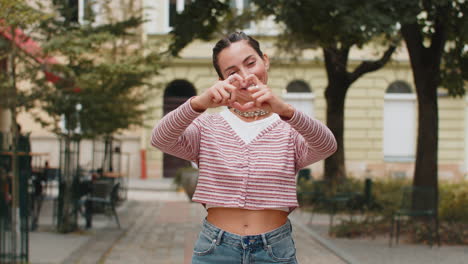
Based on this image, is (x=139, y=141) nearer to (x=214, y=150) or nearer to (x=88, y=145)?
(x=88, y=145)

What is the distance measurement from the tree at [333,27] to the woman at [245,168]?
625 centimetres

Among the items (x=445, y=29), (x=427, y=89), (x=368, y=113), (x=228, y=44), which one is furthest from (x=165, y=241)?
(x=368, y=113)

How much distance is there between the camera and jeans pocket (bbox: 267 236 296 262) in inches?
102

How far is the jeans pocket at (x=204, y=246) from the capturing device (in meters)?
2.59

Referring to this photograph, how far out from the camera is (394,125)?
1086 inches

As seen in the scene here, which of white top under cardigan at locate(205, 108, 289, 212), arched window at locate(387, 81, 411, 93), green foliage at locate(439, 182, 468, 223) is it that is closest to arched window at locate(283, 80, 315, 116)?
arched window at locate(387, 81, 411, 93)

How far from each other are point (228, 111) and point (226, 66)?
26cm

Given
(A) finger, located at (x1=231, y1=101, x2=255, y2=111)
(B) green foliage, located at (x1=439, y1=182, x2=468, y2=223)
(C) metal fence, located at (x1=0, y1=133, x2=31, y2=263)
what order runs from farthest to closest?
(B) green foliage, located at (x1=439, y1=182, x2=468, y2=223) < (C) metal fence, located at (x1=0, y1=133, x2=31, y2=263) < (A) finger, located at (x1=231, y1=101, x2=255, y2=111)

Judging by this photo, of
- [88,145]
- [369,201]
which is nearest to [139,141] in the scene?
[88,145]

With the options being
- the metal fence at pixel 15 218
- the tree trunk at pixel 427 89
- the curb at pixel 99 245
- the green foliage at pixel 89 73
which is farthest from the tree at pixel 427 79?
the metal fence at pixel 15 218

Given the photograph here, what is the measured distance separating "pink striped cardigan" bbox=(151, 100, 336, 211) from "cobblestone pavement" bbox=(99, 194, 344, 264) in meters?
5.47

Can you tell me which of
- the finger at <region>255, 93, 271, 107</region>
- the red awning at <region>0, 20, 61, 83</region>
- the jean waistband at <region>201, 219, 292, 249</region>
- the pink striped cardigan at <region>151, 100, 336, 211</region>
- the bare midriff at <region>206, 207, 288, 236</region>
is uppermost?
the red awning at <region>0, 20, 61, 83</region>

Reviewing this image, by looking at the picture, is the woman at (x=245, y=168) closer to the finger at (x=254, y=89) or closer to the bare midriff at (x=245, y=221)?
the bare midriff at (x=245, y=221)

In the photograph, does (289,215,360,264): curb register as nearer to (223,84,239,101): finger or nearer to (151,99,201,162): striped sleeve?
(151,99,201,162): striped sleeve
